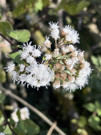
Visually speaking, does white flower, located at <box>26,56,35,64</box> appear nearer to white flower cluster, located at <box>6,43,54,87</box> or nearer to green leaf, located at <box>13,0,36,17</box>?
white flower cluster, located at <box>6,43,54,87</box>

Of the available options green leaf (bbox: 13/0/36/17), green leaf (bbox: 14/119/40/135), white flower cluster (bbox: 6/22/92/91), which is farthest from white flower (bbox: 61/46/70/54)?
green leaf (bbox: 13/0/36/17)

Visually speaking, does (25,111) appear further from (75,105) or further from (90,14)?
(90,14)

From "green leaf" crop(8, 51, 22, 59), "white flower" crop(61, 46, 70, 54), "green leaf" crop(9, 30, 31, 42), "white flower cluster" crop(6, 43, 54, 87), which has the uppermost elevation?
"white flower" crop(61, 46, 70, 54)

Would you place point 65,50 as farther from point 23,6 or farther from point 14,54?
point 23,6

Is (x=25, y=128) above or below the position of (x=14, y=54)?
below

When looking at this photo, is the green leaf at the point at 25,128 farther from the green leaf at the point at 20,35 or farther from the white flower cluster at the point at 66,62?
the green leaf at the point at 20,35

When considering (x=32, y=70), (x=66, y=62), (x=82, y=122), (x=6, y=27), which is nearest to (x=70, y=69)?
(x=66, y=62)

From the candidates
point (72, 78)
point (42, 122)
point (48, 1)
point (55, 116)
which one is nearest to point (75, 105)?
point (55, 116)

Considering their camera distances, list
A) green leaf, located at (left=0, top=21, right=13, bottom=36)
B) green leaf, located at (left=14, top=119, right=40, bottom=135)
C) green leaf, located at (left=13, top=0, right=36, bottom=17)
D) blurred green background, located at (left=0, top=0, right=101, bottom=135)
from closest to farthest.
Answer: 1. green leaf, located at (left=0, top=21, right=13, bottom=36)
2. green leaf, located at (left=14, top=119, right=40, bottom=135)
3. green leaf, located at (left=13, top=0, right=36, bottom=17)
4. blurred green background, located at (left=0, top=0, right=101, bottom=135)

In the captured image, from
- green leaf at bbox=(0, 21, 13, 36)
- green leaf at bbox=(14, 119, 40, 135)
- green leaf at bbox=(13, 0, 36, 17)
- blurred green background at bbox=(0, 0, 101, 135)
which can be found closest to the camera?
green leaf at bbox=(0, 21, 13, 36)
